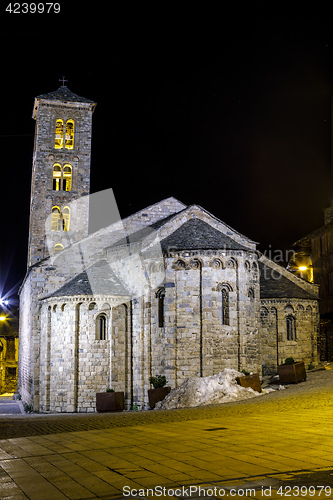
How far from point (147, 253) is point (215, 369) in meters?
5.67

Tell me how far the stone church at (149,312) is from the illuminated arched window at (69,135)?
8.46 m

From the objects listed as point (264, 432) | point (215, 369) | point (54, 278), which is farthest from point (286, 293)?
point (264, 432)

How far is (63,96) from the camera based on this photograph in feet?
102

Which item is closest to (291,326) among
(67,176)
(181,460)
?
(67,176)

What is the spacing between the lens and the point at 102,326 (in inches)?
847

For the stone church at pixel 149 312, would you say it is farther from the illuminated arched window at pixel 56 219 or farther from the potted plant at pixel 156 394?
the illuminated arched window at pixel 56 219

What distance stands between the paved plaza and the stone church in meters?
7.98

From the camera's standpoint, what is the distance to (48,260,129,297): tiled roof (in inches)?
835

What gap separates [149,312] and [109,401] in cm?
408

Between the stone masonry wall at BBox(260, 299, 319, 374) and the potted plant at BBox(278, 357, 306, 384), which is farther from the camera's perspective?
the stone masonry wall at BBox(260, 299, 319, 374)

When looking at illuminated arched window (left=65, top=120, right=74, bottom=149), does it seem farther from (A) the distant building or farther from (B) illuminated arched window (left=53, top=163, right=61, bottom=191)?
(A) the distant building

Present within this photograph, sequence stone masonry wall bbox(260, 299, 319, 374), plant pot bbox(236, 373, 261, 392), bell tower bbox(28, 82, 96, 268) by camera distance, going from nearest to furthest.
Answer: plant pot bbox(236, 373, 261, 392) < stone masonry wall bbox(260, 299, 319, 374) < bell tower bbox(28, 82, 96, 268)

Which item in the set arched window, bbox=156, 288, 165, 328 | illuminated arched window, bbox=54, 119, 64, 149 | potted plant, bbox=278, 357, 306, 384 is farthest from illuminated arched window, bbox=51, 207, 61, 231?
potted plant, bbox=278, 357, 306, 384

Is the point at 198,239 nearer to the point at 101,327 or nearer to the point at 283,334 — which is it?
Answer: the point at 101,327
